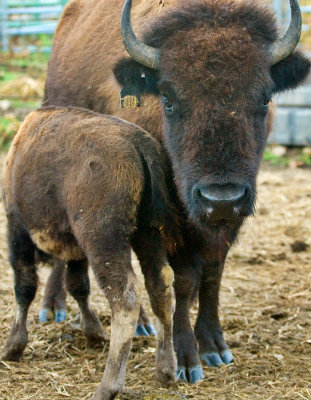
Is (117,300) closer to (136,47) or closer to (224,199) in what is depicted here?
(224,199)

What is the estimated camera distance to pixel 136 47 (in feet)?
15.9

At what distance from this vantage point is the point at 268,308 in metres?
6.48

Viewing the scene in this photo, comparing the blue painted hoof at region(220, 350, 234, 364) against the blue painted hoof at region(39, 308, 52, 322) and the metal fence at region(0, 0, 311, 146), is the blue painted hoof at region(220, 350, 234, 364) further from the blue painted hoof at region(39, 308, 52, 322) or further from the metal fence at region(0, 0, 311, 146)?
the metal fence at region(0, 0, 311, 146)

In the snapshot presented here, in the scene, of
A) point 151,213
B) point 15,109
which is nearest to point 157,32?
point 151,213

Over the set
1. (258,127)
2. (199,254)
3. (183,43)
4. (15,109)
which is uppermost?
(183,43)

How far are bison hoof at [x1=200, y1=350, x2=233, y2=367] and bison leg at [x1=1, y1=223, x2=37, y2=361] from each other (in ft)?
4.35

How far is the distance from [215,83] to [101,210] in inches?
42.8

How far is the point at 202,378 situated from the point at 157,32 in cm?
235

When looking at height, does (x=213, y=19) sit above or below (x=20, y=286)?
above

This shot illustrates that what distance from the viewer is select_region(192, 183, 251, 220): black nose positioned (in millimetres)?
4145

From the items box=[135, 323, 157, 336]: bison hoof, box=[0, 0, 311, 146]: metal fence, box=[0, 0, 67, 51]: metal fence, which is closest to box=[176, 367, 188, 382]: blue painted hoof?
box=[135, 323, 157, 336]: bison hoof

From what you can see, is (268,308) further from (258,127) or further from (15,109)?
(15,109)

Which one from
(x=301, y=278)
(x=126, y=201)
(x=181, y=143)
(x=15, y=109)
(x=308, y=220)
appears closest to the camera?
(x=126, y=201)

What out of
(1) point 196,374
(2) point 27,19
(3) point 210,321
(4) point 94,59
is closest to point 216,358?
(3) point 210,321
